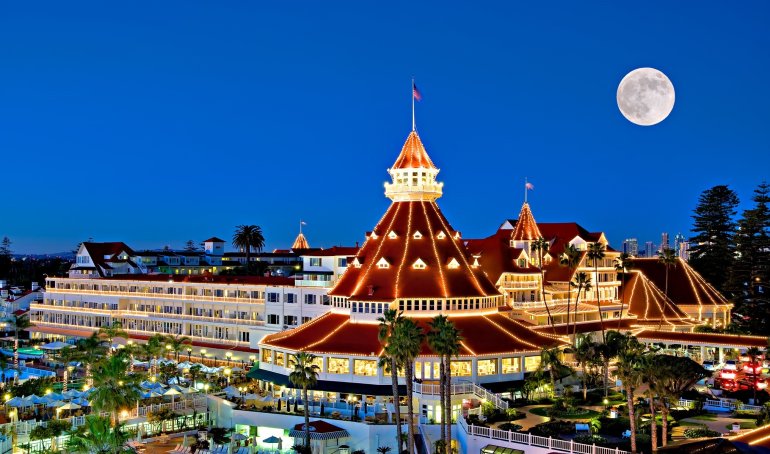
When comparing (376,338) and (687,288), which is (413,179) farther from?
(687,288)

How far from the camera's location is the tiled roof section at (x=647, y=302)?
86.9 m

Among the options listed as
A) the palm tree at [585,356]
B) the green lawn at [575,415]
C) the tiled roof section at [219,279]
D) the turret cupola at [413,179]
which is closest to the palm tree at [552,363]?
the palm tree at [585,356]

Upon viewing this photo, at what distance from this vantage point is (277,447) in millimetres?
52031

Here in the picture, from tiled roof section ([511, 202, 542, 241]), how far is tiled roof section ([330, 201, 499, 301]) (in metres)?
21.2

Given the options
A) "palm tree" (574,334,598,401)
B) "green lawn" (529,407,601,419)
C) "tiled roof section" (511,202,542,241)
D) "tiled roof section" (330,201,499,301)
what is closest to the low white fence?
"green lawn" (529,407,601,419)

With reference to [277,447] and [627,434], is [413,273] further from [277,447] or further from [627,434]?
[627,434]

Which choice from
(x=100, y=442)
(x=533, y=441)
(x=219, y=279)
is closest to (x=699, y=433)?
(x=533, y=441)

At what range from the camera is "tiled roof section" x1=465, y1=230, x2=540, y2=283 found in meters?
79.3

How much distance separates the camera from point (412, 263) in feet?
211

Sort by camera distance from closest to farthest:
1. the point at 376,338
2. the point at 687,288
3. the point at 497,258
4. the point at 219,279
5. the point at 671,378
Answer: the point at 671,378
the point at 376,338
the point at 497,258
the point at 219,279
the point at 687,288

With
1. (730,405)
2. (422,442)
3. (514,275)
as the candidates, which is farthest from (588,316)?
(422,442)

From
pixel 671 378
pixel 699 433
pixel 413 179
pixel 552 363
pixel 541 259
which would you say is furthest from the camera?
pixel 541 259

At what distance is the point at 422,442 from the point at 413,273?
17.1 metres

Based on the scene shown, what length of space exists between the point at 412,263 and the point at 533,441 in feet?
82.7
